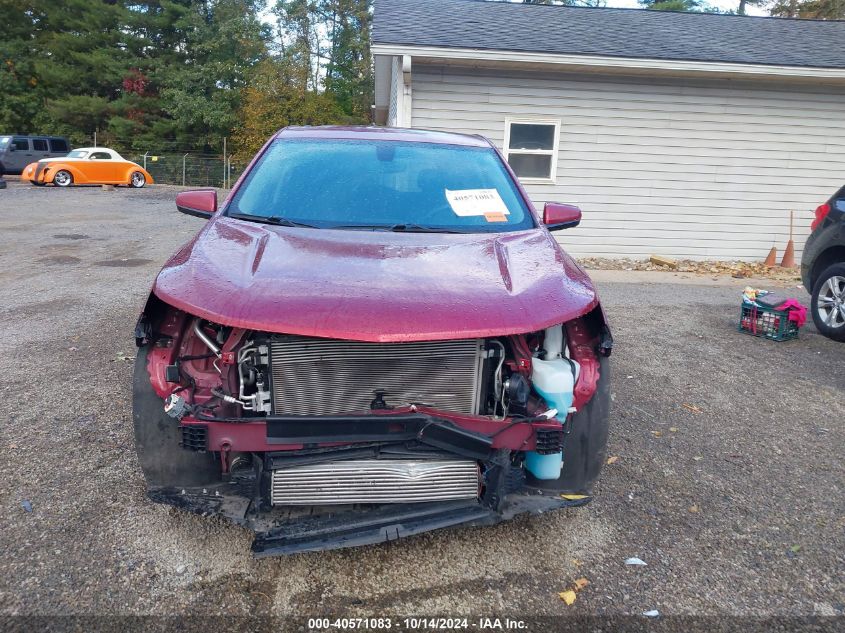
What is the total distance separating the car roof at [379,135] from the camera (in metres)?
4.02

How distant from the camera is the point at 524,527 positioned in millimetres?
2842

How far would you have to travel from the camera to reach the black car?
6.02 m

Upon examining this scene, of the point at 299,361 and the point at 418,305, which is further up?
the point at 418,305

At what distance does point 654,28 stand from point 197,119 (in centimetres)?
2749

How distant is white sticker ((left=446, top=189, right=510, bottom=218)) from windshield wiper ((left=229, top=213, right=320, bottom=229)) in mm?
790

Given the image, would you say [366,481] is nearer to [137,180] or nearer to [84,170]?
[84,170]

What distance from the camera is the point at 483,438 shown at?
2340mm

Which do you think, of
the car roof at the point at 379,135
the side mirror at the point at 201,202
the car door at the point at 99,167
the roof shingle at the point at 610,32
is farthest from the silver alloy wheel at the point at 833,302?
the car door at the point at 99,167

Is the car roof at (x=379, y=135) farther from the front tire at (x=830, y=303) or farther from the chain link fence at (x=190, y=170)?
the chain link fence at (x=190, y=170)

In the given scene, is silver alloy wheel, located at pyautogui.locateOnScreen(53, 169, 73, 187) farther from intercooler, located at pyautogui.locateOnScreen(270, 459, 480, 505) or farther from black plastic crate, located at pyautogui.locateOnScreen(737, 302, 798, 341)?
intercooler, located at pyautogui.locateOnScreen(270, 459, 480, 505)

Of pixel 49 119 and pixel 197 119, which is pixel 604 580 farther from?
pixel 49 119

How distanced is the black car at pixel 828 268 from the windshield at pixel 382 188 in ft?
13.1

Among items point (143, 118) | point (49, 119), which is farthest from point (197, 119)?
point (49, 119)

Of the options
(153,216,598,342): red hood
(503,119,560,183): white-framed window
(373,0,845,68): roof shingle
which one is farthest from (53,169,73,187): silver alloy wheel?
(153,216,598,342): red hood
